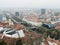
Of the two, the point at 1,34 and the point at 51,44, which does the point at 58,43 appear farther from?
the point at 1,34

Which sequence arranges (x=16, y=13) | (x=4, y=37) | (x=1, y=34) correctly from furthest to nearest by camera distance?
(x=16, y=13)
(x=1, y=34)
(x=4, y=37)

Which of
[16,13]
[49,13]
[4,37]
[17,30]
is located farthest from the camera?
[49,13]

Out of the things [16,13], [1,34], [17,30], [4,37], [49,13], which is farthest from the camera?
[49,13]

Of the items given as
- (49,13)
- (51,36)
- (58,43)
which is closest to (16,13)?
(49,13)

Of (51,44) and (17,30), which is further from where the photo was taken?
(17,30)

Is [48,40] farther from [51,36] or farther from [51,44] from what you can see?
[51,36]

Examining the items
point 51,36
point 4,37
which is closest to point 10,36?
point 4,37

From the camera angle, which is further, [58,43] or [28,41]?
[58,43]

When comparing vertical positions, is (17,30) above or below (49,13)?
above

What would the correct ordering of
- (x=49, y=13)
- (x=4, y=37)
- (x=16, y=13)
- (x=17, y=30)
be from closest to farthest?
(x=4, y=37), (x=17, y=30), (x=16, y=13), (x=49, y=13)
